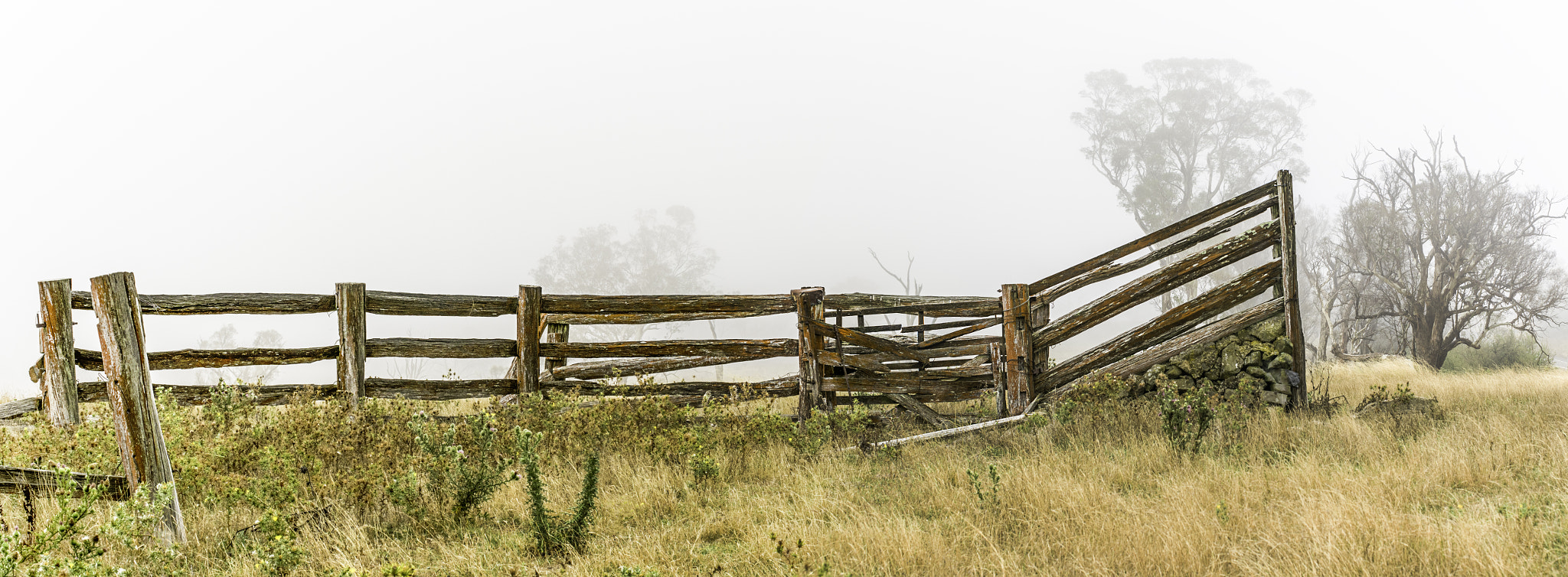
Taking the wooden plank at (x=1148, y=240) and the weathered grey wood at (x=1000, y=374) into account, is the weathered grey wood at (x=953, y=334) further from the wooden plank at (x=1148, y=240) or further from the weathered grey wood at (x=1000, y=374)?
the wooden plank at (x=1148, y=240)

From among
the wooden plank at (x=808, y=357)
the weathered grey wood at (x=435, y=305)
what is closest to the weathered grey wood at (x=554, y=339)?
the weathered grey wood at (x=435, y=305)

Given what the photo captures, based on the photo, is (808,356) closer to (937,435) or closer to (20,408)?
(937,435)

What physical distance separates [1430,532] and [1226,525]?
804 mm

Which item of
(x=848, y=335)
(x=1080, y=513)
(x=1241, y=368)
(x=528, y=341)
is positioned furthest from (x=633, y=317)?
(x=1241, y=368)

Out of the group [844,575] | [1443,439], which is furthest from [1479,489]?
[844,575]

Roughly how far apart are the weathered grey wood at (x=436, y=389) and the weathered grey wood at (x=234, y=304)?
0.83m

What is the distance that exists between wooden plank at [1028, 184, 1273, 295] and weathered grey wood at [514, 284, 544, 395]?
4888mm

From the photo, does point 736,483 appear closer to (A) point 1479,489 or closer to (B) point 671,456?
Answer: (B) point 671,456

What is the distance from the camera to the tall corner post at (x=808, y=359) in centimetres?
720

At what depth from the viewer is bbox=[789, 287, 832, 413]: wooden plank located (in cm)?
720

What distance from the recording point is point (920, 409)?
7.59 metres

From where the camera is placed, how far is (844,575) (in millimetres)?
3309

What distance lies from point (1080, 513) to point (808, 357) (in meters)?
3.54

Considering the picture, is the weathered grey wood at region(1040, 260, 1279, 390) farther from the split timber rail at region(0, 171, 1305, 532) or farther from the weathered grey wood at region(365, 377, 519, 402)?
the weathered grey wood at region(365, 377, 519, 402)
